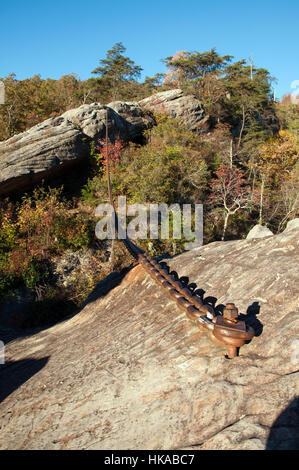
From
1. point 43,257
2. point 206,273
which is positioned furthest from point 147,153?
point 206,273

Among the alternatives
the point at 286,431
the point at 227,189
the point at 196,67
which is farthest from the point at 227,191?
the point at 196,67

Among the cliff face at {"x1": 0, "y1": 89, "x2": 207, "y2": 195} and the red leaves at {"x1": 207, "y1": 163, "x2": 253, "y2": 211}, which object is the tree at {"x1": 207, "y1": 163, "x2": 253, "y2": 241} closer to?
the red leaves at {"x1": 207, "y1": 163, "x2": 253, "y2": 211}

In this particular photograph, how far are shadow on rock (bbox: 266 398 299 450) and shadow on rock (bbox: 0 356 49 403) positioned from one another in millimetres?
2007

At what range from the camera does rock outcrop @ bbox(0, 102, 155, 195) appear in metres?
11.5

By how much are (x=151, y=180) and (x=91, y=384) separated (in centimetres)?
1059

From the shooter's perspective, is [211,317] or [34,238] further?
[34,238]

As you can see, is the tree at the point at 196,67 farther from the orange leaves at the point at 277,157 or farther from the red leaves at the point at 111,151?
the red leaves at the point at 111,151

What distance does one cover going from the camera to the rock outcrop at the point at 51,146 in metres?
11.5

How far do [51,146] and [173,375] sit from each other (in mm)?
12012

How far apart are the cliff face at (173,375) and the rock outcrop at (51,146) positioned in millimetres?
9923

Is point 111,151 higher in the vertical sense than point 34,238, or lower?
higher

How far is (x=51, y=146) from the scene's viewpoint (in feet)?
40.2

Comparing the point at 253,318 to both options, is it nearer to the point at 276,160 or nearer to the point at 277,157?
the point at 276,160

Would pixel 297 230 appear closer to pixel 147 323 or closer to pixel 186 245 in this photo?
pixel 147 323
